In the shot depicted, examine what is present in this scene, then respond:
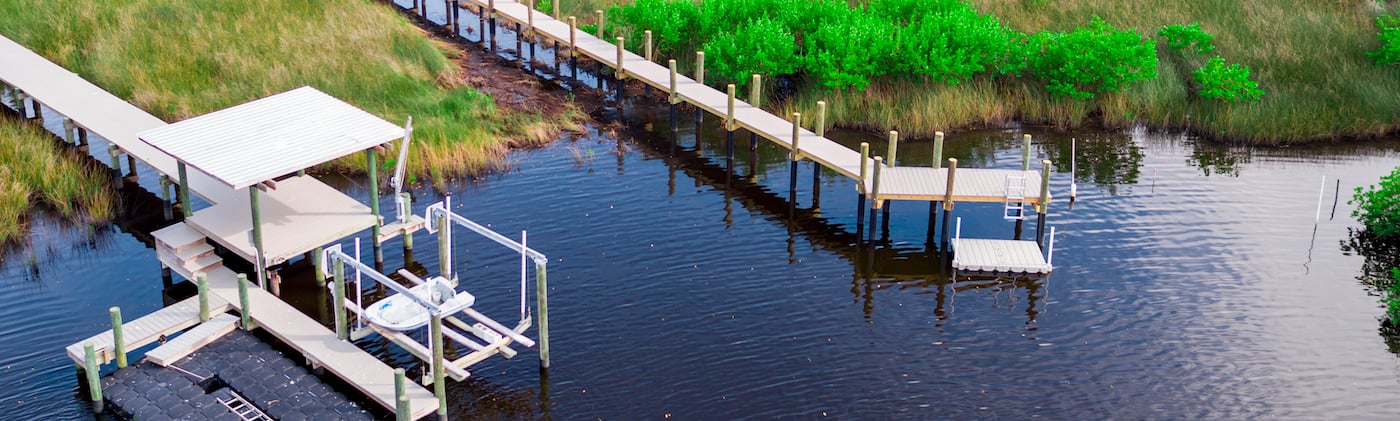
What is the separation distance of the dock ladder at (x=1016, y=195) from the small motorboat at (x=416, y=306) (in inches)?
540

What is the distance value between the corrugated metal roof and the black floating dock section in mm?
3578

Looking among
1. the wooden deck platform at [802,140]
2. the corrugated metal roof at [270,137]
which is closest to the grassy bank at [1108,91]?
the wooden deck platform at [802,140]

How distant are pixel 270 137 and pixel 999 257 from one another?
1712cm

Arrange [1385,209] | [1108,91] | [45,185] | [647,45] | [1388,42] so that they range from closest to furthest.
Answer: [1385,209] → [45,185] → [1108,91] → [1388,42] → [647,45]

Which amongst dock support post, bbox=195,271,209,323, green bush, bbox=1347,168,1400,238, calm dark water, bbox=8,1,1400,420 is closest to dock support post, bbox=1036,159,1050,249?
calm dark water, bbox=8,1,1400,420

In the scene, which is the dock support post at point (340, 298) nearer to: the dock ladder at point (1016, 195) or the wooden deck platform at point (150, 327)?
the wooden deck platform at point (150, 327)

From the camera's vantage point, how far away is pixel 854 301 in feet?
99.2

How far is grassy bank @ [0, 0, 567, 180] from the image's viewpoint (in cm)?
3894

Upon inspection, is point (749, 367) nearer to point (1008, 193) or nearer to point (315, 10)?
point (1008, 193)

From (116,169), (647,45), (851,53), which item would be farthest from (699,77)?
(116,169)

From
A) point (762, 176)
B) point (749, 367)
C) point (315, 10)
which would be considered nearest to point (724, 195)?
point (762, 176)

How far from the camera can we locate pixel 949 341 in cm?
2827

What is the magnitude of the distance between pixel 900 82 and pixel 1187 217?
10874 mm

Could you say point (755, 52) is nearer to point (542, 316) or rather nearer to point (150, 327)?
point (542, 316)
